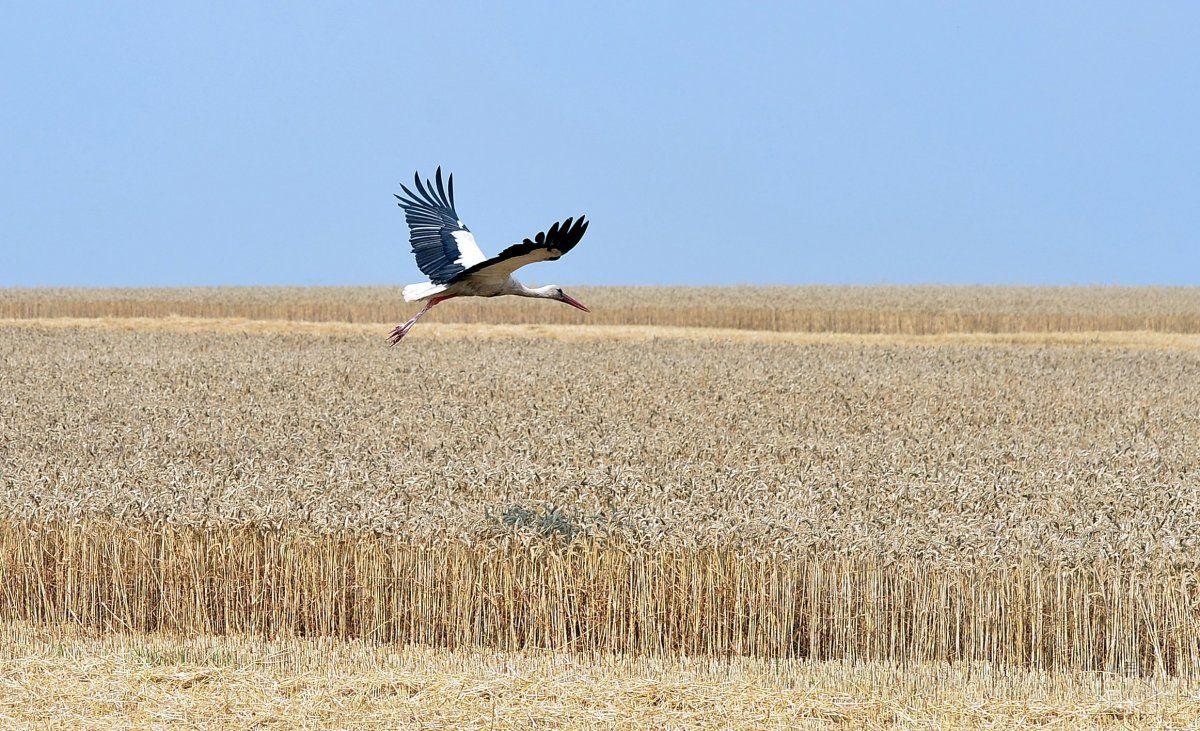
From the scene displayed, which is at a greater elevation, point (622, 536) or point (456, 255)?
point (456, 255)

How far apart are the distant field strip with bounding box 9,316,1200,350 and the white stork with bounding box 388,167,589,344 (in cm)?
1976

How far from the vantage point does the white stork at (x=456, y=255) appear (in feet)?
24.0

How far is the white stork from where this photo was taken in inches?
288

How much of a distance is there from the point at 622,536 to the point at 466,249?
9.77 ft

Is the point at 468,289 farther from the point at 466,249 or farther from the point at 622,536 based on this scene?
the point at 622,536

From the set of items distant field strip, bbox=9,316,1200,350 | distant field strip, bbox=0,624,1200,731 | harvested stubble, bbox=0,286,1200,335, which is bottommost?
distant field strip, bbox=0,624,1200,731

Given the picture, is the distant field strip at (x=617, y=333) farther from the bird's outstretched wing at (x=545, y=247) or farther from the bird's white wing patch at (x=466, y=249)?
the bird's outstretched wing at (x=545, y=247)

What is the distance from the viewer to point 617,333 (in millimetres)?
32219

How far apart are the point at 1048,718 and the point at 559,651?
10.2ft

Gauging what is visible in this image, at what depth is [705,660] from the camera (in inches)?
296

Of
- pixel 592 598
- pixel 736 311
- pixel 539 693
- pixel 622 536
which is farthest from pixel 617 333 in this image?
pixel 539 693

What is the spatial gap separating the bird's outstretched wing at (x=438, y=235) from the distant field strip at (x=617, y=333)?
1967 centimetres

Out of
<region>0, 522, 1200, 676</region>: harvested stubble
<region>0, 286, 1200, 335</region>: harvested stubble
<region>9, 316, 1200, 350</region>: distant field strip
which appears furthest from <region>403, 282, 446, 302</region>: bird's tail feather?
<region>0, 286, 1200, 335</region>: harvested stubble

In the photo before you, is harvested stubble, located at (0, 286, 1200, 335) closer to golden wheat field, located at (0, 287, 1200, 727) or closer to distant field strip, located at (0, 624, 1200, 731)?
golden wheat field, located at (0, 287, 1200, 727)
